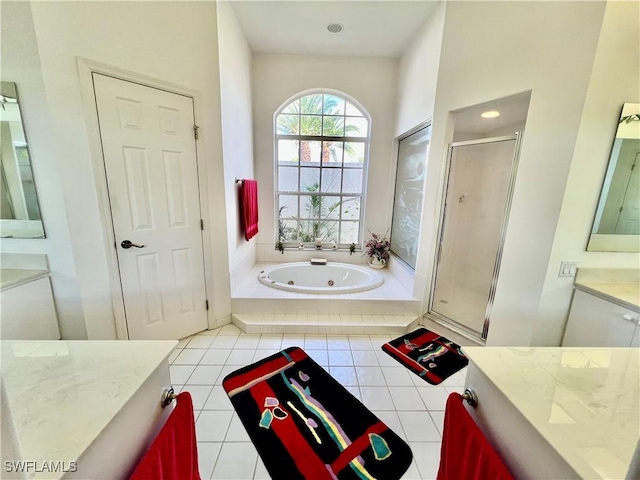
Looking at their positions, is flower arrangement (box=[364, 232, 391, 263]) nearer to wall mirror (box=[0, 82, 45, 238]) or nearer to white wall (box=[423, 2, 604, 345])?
white wall (box=[423, 2, 604, 345])

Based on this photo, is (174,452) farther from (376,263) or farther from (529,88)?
(376,263)

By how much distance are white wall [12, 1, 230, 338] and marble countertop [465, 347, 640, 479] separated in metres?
2.38

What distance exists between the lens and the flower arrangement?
3693mm

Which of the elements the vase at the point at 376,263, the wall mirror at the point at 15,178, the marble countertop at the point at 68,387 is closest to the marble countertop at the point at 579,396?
the marble countertop at the point at 68,387

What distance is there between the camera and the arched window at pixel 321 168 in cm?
365

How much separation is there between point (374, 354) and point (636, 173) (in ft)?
6.97

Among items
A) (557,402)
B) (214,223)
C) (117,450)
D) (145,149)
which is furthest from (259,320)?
(557,402)

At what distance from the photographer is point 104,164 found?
5.95ft

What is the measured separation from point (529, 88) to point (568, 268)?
1.22 m

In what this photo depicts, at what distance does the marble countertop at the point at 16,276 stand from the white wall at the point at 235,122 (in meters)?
1.32

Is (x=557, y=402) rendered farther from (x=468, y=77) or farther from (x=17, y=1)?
(x=17, y=1)

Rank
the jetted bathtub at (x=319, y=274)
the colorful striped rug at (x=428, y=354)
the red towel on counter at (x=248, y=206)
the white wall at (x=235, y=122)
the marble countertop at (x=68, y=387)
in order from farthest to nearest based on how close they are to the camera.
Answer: the jetted bathtub at (x=319, y=274) → the red towel on counter at (x=248, y=206) → the white wall at (x=235, y=122) → the colorful striped rug at (x=428, y=354) → the marble countertop at (x=68, y=387)

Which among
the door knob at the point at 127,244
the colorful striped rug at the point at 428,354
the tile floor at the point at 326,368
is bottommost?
the tile floor at the point at 326,368

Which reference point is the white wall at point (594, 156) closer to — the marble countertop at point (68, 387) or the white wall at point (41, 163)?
the marble countertop at point (68, 387)
